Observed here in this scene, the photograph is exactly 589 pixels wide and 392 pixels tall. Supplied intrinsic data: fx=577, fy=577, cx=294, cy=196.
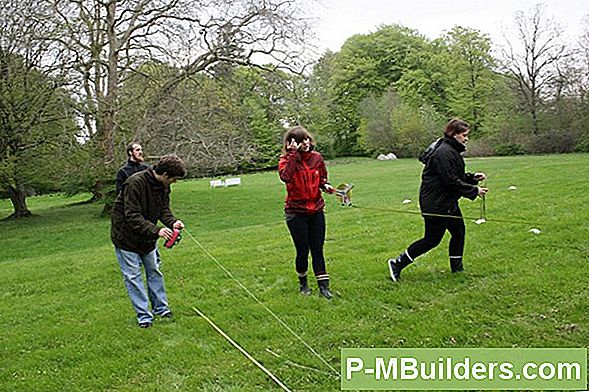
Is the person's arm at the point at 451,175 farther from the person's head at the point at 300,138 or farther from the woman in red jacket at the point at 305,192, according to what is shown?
the person's head at the point at 300,138

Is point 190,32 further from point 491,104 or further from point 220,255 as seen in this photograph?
point 491,104

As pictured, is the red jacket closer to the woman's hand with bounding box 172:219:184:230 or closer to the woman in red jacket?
the woman in red jacket

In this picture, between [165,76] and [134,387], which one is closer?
[134,387]

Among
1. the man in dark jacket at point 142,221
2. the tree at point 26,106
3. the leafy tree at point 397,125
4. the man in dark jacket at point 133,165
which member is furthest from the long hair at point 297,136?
the leafy tree at point 397,125

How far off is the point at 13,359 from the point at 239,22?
17.2m

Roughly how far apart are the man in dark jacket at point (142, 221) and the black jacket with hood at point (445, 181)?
8.10 ft

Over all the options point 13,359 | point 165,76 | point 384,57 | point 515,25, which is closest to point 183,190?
point 165,76

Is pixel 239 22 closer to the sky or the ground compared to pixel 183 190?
closer to the sky

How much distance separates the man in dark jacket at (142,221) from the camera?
16.8 feet

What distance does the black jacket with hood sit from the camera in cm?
572

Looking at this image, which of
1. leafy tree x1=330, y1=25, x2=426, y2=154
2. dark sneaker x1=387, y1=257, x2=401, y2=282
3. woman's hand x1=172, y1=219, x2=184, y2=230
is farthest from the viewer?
leafy tree x1=330, y1=25, x2=426, y2=154

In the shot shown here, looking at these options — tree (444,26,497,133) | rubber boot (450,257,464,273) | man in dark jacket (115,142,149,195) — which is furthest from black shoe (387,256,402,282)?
tree (444,26,497,133)

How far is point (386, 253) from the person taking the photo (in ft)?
25.5

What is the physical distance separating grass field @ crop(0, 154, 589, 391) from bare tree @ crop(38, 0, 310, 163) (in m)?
10.7
